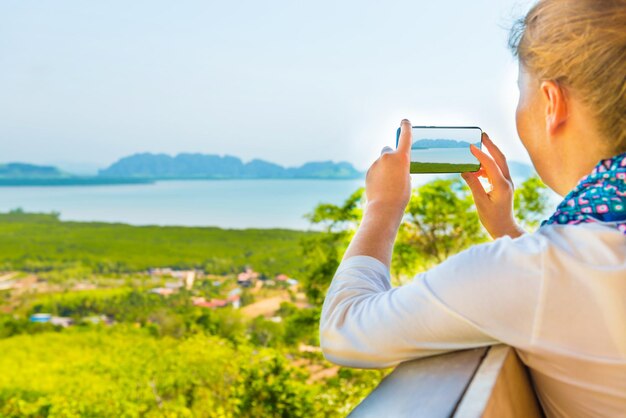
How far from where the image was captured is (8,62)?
637 inches

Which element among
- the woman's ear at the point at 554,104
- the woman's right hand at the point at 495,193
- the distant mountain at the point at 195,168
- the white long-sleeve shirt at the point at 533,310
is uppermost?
the distant mountain at the point at 195,168

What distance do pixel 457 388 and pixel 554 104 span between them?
25cm

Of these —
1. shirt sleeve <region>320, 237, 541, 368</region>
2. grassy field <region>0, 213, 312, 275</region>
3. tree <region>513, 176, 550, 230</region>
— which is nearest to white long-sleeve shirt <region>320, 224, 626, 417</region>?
shirt sleeve <region>320, 237, 541, 368</region>

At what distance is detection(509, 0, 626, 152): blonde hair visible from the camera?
0.47 metres

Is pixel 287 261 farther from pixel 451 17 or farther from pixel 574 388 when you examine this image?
pixel 574 388

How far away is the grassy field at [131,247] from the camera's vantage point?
11.0m

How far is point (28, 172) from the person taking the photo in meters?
13.7

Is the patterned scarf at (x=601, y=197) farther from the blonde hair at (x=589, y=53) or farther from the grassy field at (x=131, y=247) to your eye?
the grassy field at (x=131, y=247)

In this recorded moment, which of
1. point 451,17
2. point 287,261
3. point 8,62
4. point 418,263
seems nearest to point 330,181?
point 287,261

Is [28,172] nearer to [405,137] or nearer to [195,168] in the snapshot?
[195,168]

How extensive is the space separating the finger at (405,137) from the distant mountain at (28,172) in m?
14.1

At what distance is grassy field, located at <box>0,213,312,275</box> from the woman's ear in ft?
31.7

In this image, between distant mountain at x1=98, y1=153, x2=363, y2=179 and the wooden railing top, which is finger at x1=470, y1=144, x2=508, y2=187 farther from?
distant mountain at x1=98, y1=153, x2=363, y2=179

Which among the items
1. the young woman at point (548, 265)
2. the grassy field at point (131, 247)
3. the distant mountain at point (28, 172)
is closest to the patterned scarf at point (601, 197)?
the young woman at point (548, 265)
